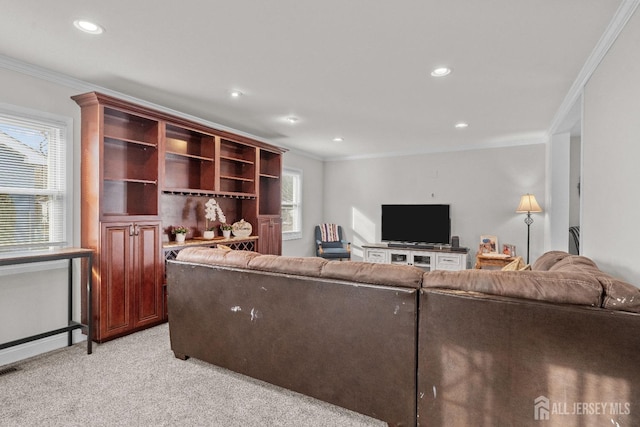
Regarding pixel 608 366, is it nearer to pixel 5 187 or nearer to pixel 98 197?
pixel 98 197

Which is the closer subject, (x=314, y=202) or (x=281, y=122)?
(x=281, y=122)

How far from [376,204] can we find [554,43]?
4659 millimetres

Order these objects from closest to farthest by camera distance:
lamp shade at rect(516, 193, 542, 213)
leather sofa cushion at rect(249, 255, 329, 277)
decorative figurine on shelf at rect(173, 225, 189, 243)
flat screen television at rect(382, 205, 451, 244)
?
leather sofa cushion at rect(249, 255, 329, 277) < decorative figurine on shelf at rect(173, 225, 189, 243) < lamp shade at rect(516, 193, 542, 213) < flat screen television at rect(382, 205, 451, 244)

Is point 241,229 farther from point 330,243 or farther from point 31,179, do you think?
point 330,243

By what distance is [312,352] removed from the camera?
2.02 metres

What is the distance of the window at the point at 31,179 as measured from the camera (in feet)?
9.11

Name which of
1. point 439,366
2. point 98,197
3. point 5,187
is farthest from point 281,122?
point 439,366

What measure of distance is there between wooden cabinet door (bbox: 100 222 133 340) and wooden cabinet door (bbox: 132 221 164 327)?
0.07 metres

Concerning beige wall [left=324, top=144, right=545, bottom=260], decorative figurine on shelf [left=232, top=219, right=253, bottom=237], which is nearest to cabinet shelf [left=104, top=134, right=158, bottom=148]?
decorative figurine on shelf [left=232, top=219, right=253, bottom=237]

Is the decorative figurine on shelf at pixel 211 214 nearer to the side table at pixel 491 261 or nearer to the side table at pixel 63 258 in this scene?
the side table at pixel 63 258

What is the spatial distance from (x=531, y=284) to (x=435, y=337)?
506 mm

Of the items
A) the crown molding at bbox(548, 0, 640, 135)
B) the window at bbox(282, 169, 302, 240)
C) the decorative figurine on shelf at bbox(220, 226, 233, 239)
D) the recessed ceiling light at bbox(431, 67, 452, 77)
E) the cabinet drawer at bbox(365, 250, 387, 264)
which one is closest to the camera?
the crown molding at bbox(548, 0, 640, 135)

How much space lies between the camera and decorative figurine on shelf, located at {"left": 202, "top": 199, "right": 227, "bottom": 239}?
Answer: 445cm

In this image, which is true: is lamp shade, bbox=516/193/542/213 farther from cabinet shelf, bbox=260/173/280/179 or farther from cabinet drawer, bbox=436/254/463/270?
cabinet shelf, bbox=260/173/280/179
